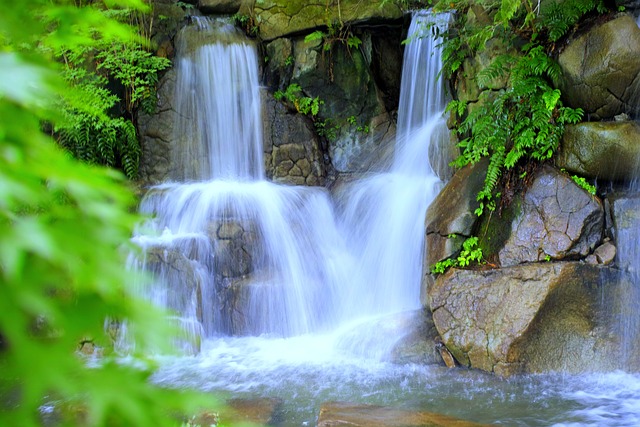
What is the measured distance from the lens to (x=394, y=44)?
11.7 m

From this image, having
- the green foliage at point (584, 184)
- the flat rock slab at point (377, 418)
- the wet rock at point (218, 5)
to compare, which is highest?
the wet rock at point (218, 5)

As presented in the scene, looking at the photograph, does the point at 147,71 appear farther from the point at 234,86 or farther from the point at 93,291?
the point at 93,291

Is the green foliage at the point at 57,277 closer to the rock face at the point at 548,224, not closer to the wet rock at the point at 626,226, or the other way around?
the rock face at the point at 548,224

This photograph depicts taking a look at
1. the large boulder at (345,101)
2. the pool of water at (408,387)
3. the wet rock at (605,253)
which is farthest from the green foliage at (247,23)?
the wet rock at (605,253)

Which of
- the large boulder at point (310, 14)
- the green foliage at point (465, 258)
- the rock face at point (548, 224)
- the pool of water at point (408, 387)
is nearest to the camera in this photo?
the pool of water at point (408, 387)

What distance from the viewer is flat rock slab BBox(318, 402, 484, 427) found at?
15.2 feet

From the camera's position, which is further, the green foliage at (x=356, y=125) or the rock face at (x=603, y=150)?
the green foliage at (x=356, y=125)

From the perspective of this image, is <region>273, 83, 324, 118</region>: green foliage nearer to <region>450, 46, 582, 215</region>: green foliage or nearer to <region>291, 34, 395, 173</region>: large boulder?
<region>291, 34, 395, 173</region>: large boulder

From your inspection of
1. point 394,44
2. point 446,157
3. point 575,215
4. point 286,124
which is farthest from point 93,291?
point 394,44

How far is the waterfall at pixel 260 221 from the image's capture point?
7977 mm

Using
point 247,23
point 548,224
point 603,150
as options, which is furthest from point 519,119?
point 247,23

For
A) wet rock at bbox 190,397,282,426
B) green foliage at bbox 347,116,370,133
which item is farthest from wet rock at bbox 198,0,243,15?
wet rock at bbox 190,397,282,426

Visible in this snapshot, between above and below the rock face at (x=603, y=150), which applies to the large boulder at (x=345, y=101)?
above

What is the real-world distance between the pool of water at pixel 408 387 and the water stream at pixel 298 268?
0.02m
